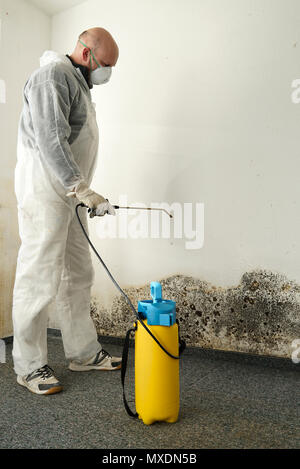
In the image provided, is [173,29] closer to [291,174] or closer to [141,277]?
[291,174]

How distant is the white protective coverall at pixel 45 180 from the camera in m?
1.47

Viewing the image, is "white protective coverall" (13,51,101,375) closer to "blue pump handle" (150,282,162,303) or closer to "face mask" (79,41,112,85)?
"face mask" (79,41,112,85)

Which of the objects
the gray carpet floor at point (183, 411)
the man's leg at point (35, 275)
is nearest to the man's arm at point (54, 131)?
the man's leg at point (35, 275)

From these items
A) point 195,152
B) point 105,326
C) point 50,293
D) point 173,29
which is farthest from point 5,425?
point 173,29

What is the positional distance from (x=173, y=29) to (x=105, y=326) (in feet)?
5.49

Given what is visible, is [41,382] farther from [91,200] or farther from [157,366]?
[91,200]

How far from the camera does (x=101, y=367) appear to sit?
177cm

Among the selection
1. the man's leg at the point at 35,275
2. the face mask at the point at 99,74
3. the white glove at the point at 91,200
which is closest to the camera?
the white glove at the point at 91,200

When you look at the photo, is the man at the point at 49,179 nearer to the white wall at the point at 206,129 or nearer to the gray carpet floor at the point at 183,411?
the gray carpet floor at the point at 183,411

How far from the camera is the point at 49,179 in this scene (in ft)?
5.10

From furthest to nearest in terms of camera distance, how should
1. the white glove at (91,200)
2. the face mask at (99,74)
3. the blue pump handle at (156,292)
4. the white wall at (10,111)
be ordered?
the white wall at (10,111) → the face mask at (99,74) → the white glove at (91,200) → the blue pump handle at (156,292)

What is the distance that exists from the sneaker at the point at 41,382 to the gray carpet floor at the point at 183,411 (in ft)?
0.08

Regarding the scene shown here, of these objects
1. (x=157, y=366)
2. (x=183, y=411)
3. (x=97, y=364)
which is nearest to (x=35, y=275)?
(x=97, y=364)

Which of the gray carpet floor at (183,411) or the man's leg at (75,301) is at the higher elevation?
the man's leg at (75,301)
